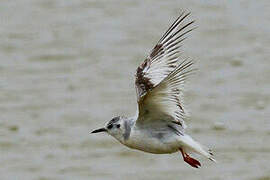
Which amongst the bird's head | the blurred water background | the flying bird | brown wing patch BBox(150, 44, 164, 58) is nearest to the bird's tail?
the flying bird

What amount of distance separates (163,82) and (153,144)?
2.43 ft

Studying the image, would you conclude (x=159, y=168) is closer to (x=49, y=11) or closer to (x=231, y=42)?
(x=231, y=42)

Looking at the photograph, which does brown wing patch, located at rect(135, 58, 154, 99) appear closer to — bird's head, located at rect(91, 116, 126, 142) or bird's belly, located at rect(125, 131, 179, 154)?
bird's head, located at rect(91, 116, 126, 142)

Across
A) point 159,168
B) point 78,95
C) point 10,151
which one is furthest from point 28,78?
point 159,168

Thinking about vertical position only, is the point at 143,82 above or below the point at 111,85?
above

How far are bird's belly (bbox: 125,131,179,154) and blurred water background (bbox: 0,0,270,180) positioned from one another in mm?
4537

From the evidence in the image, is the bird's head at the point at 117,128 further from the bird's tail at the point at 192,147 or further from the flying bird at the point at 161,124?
the bird's tail at the point at 192,147

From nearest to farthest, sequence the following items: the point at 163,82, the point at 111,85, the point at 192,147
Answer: the point at 163,82
the point at 192,147
the point at 111,85

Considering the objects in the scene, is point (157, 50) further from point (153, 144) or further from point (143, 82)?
point (153, 144)

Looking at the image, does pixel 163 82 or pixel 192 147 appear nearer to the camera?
pixel 163 82

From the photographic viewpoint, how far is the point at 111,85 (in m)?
16.4

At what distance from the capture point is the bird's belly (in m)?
8.88

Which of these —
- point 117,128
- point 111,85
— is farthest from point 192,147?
point 111,85

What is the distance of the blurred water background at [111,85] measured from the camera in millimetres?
13875
